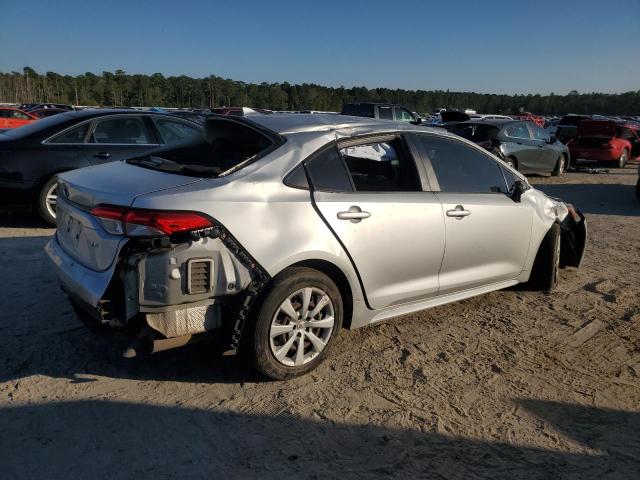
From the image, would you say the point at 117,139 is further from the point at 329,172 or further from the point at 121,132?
the point at 329,172

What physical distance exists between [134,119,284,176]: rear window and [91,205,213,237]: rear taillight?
0.40 m

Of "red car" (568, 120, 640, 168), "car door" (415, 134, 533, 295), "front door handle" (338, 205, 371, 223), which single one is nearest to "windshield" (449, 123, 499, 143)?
"red car" (568, 120, 640, 168)

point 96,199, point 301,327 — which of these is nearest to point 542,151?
point 301,327

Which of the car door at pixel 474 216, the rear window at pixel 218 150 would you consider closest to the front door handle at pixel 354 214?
the rear window at pixel 218 150

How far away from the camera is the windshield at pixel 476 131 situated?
1258 centimetres

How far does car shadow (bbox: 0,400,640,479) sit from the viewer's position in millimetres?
2561

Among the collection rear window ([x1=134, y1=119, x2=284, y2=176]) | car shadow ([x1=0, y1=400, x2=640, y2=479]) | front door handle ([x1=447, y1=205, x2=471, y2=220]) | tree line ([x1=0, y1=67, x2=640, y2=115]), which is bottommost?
car shadow ([x1=0, y1=400, x2=640, y2=479])

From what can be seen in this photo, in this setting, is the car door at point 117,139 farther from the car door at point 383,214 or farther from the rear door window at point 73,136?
the car door at point 383,214

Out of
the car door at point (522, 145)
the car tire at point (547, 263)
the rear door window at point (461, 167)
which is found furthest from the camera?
the car door at point (522, 145)

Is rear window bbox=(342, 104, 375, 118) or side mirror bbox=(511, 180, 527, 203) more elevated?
rear window bbox=(342, 104, 375, 118)

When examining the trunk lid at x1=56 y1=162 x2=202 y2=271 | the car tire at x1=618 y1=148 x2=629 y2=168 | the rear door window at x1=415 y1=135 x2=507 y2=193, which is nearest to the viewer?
the trunk lid at x1=56 y1=162 x2=202 y2=271

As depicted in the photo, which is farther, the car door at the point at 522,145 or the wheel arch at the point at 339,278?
the car door at the point at 522,145

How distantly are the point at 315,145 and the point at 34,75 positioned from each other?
10821 centimetres

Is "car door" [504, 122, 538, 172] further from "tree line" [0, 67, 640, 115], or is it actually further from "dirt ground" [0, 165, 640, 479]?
"tree line" [0, 67, 640, 115]
